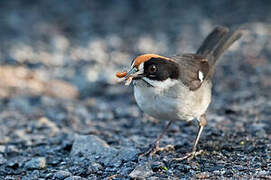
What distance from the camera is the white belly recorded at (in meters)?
4.65

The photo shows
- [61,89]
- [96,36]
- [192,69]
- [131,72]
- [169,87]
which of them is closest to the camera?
[131,72]

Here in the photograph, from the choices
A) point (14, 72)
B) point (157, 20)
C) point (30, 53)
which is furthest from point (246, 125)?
point (157, 20)

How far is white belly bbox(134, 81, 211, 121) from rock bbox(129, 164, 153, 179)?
25.8 inches

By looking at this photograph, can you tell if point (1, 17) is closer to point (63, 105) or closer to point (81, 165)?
point (63, 105)

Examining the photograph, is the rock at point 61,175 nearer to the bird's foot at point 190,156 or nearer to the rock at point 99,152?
the rock at point 99,152

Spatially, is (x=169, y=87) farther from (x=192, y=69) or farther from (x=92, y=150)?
(x=92, y=150)

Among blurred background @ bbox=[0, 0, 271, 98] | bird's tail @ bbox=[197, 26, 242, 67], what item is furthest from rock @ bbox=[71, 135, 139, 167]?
blurred background @ bbox=[0, 0, 271, 98]

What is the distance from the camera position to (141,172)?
4.40 m

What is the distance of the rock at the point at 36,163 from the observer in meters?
4.99

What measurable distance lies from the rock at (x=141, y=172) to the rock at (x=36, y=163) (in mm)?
1313

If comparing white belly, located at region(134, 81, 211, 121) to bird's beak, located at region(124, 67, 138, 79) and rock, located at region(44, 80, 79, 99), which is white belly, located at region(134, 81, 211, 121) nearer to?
bird's beak, located at region(124, 67, 138, 79)

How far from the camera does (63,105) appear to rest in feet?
24.6

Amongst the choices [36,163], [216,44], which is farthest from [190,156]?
[216,44]

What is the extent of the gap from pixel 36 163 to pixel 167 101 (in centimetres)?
189
